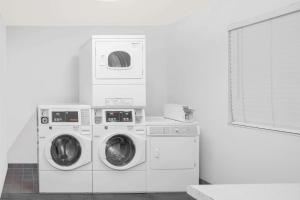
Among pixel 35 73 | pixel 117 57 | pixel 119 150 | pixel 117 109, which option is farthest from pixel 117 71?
pixel 35 73

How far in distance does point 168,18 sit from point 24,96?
7.70 feet

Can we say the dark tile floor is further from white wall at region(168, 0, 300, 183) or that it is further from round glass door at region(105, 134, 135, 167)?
white wall at region(168, 0, 300, 183)

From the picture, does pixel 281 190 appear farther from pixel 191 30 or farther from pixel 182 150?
pixel 191 30

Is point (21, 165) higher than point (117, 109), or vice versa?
point (117, 109)

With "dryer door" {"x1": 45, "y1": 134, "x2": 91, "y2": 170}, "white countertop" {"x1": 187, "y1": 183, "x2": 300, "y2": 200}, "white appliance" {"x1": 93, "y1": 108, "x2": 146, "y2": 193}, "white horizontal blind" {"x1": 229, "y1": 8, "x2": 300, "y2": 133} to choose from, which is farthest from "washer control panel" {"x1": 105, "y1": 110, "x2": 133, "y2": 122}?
"white countertop" {"x1": 187, "y1": 183, "x2": 300, "y2": 200}

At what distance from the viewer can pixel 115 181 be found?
4477 mm

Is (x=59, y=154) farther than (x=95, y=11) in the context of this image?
No

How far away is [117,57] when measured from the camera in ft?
15.0

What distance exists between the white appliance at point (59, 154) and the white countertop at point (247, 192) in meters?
2.72

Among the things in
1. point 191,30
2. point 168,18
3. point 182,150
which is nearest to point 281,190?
point 182,150

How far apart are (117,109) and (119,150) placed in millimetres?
483

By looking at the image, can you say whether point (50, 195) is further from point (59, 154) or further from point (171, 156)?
point (171, 156)

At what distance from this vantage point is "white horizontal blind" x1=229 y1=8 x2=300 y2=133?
310 cm

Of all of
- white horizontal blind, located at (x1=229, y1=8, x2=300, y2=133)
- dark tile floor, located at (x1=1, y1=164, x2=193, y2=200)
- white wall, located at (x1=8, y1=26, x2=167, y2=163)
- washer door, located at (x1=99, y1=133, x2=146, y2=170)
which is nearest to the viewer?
white horizontal blind, located at (x1=229, y1=8, x2=300, y2=133)
